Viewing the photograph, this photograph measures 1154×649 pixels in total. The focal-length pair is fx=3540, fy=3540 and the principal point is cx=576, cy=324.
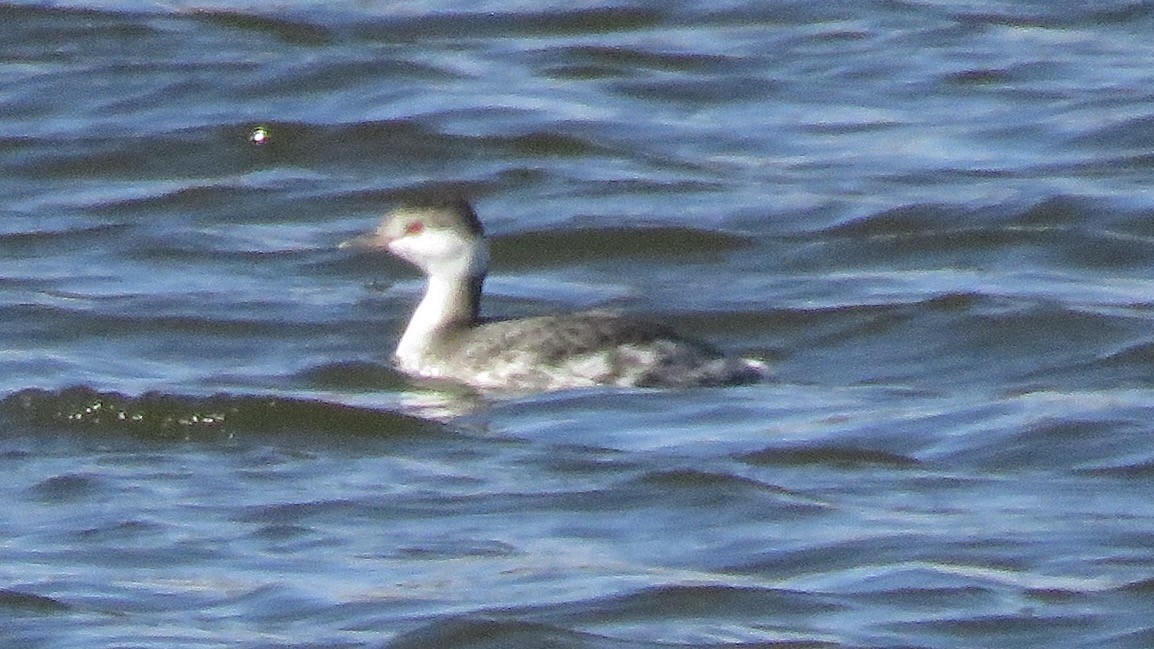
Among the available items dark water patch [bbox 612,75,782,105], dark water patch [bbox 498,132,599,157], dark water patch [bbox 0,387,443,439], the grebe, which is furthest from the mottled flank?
dark water patch [bbox 612,75,782,105]

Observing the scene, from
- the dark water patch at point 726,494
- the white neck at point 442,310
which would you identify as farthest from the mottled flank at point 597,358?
the dark water patch at point 726,494

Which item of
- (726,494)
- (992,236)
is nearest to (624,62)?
(992,236)

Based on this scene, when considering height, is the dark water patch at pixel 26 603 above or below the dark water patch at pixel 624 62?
above

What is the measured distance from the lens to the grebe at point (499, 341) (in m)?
12.5

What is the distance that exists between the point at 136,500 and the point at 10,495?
406mm

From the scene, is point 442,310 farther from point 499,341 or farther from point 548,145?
point 548,145

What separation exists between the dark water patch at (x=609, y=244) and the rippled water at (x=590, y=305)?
3cm

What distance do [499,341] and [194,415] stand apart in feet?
4.32

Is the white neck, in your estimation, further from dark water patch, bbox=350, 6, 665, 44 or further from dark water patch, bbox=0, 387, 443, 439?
dark water patch, bbox=350, 6, 665, 44

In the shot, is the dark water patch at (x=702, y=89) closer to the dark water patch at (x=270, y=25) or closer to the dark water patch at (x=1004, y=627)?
the dark water patch at (x=270, y=25)

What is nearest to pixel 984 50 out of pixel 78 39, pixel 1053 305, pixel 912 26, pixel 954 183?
pixel 912 26

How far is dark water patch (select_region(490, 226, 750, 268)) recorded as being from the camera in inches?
614

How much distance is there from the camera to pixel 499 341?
12836 mm

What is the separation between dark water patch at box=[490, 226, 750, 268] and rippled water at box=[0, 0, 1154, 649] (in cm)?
3
